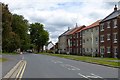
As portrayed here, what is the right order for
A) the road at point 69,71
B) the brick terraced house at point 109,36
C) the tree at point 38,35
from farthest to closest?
the tree at point 38,35 < the brick terraced house at point 109,36 < the road at point 69,71

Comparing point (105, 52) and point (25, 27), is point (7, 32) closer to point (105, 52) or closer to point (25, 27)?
point (105, 52)

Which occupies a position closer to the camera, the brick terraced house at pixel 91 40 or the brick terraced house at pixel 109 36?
the brick terraced house at pixel 109 36

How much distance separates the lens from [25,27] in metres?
116

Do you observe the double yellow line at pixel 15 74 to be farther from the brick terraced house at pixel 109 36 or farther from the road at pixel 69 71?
the brick terraced house at pixel 109 36

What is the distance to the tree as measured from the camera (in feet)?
513

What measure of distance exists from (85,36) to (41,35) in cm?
6276

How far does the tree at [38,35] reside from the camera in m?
156

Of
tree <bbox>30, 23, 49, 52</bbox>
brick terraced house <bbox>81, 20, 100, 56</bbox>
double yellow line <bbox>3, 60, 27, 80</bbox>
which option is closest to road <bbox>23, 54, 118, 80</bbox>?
double yellow line <bbox>3, 60, 27, 80</bbox>

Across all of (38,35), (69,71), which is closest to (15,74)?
(69,71)

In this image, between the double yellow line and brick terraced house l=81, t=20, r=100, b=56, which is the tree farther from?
the double yellow line

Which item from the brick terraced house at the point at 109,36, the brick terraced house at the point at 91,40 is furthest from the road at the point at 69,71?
the brick terraced house at the point at 91,40

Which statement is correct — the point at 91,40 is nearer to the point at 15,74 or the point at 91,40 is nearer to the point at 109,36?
the point at 109,36

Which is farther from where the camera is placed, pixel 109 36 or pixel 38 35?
pixel 38 35

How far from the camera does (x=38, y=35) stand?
158m
